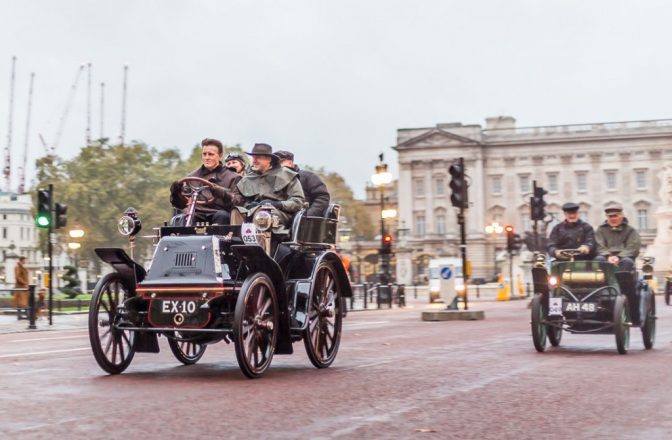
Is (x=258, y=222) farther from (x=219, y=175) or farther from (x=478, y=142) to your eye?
(x=478, y=142)

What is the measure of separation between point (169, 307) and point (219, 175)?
5.57 feet

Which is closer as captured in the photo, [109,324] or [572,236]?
[109,324]

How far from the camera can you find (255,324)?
27.7ft

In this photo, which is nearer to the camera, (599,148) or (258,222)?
(258,222)

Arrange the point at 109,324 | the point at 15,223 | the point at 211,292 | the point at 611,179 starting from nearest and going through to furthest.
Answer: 1. the point at 211,292
2. the point at 109,324
3. the point at 611,179
4. the point at 15,223

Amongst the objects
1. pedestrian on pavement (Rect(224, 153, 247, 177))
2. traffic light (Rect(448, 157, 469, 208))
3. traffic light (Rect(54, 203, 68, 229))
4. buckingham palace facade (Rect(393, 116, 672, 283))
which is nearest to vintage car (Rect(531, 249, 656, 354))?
pedestrian on pavement (Rect(224, 153, 247, 177))

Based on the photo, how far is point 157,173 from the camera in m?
78.7

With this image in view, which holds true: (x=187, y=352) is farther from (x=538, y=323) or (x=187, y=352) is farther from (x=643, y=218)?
(x=643, y=218)

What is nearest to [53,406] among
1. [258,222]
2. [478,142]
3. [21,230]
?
[258,222]

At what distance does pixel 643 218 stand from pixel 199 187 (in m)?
113

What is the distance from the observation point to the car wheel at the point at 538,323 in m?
12.1

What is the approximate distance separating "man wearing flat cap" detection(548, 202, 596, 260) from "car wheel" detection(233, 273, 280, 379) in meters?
5.29

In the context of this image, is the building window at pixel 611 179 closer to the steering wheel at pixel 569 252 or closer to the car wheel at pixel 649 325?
the car wheel at pixel 649 325

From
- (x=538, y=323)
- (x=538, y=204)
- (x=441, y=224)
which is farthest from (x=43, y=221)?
(x=441, y=224)
